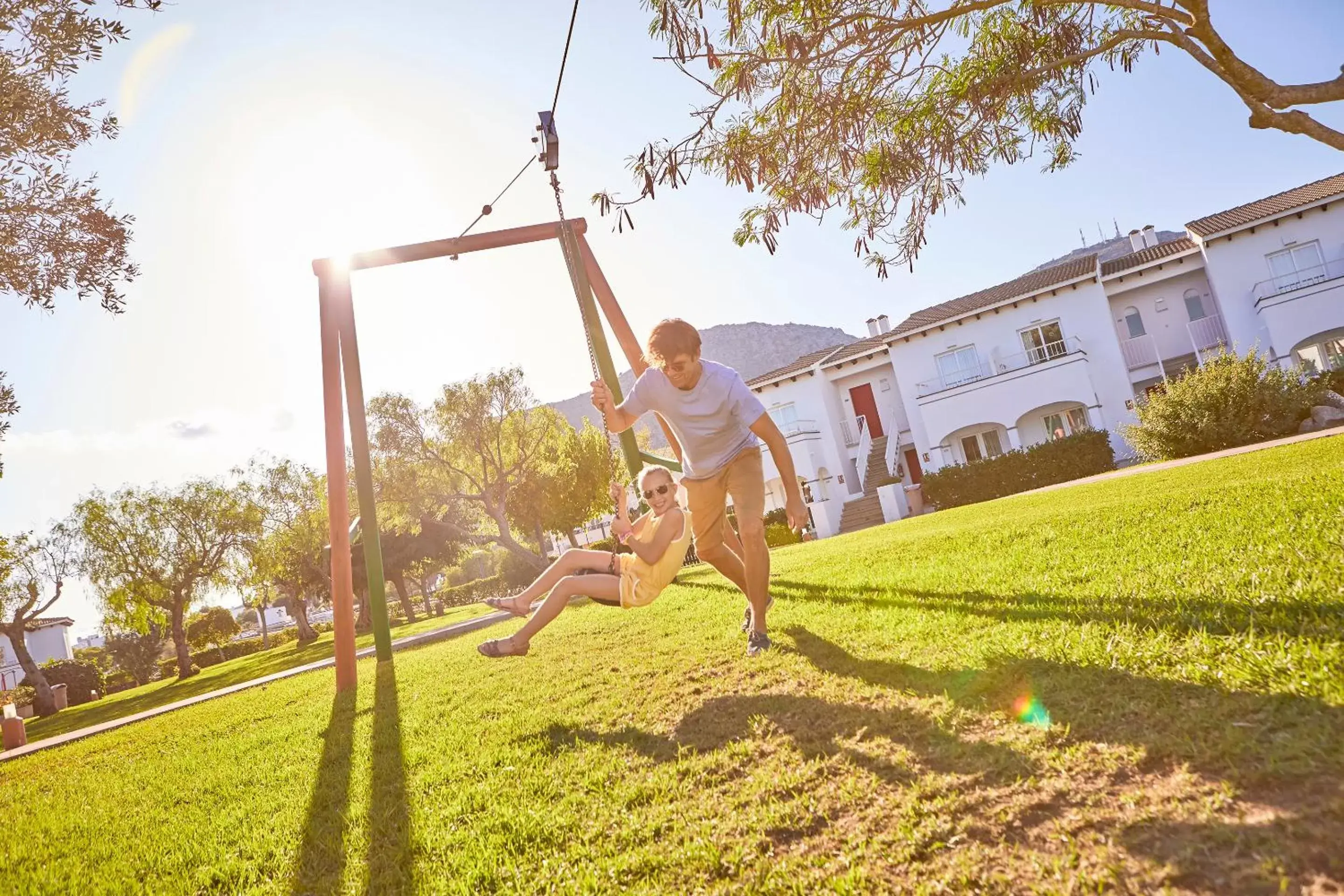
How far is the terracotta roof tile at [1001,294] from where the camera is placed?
32.2 m

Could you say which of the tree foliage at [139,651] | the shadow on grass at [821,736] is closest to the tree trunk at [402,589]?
the tree foliage at [139,651]

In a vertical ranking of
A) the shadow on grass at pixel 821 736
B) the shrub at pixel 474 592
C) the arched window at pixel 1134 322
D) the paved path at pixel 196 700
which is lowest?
the shrub at pixel 474 592

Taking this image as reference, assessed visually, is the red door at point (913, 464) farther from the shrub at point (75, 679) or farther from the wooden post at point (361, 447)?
the shrub at point (75, 679)

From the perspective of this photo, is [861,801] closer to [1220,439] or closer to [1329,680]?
[1329,680]

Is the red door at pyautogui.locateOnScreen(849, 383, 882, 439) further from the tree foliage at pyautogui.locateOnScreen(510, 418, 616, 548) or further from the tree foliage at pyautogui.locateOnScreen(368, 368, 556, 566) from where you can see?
the tree foliage at pyautogui.locateOnScreen(368, 368, 556, 566)

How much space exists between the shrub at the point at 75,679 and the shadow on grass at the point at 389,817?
40.6 m

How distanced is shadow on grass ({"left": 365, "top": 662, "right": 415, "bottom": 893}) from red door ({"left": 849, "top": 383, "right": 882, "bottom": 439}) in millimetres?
35778

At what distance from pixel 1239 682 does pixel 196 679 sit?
35922mm

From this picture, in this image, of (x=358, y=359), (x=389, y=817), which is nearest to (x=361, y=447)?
(x=358, y=359)

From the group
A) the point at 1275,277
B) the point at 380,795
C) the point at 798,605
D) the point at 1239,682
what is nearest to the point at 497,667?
the point at 798,605

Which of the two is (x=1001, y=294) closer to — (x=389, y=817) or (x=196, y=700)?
(x=196, y=700)

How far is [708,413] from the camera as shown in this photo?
5.15 m

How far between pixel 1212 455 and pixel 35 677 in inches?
1611

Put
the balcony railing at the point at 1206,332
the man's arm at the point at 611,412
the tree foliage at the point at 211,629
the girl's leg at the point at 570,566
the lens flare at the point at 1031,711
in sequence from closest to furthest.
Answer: the lens flare at the point at 1031,711 → the girl's leg at the point at 570,566 → the man's arm at the point at 611,412 → the balcony railing at the point at 1206,332 → the tree foliage at the point at 211,629
